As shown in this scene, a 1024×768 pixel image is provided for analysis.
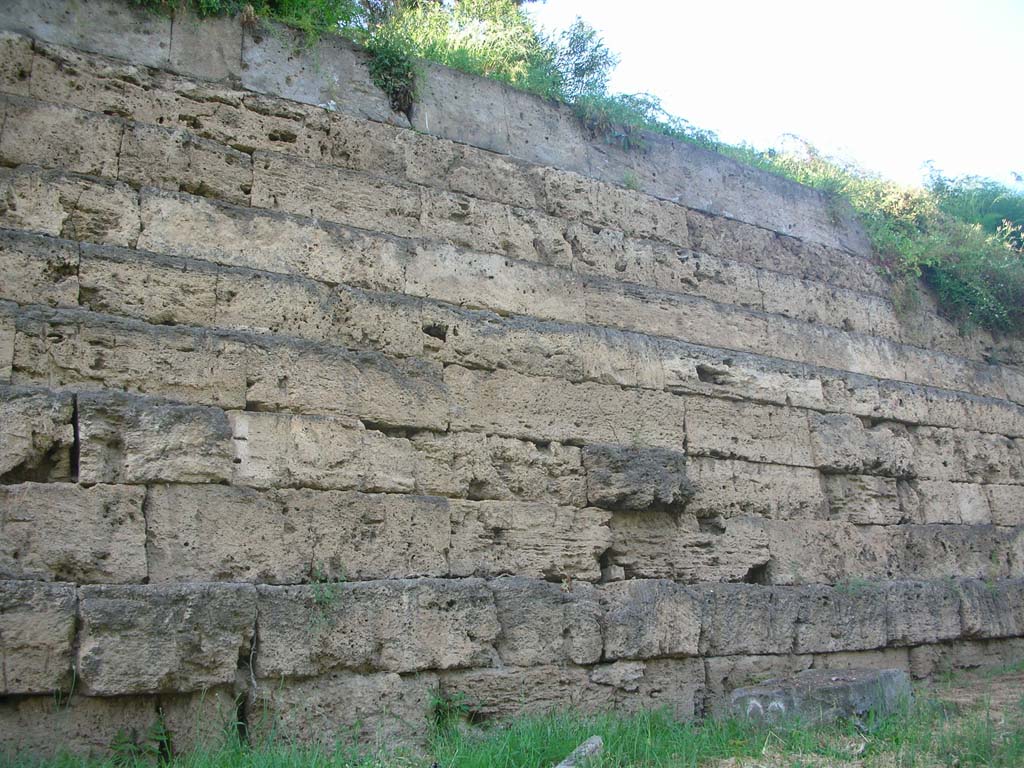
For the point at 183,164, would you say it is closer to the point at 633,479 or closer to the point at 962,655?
the point at 633,479

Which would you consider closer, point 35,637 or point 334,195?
point 35,637

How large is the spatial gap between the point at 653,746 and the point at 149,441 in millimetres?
2882

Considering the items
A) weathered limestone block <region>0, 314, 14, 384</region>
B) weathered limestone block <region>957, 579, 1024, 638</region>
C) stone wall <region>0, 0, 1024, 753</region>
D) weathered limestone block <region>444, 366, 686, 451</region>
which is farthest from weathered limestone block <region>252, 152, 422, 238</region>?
weathered limestone block <region>957, 579, 1024, 638</region>

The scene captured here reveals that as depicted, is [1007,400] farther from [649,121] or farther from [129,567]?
[129,567]

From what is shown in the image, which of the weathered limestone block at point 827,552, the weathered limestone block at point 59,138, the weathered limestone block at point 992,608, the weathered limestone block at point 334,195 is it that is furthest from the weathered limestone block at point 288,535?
the weathered limestone block at point 992,608

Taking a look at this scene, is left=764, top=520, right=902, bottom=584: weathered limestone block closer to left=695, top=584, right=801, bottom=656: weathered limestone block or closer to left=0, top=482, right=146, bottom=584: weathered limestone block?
left=695, top=584, right=801, bottom=656: weathered limestone block

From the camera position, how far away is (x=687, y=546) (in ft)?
20.7

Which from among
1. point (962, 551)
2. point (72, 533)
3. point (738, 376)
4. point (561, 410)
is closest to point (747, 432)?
point (738, 376)

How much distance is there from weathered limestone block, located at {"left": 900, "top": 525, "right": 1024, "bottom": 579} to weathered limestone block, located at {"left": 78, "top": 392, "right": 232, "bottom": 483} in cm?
504

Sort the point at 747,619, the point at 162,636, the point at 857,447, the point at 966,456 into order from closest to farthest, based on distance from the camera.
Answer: the point at 162,636, the point at 747,619, the point at 857,447, the point at 966,456

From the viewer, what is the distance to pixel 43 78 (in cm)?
542

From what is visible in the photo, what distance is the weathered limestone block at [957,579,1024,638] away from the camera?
24.1ft

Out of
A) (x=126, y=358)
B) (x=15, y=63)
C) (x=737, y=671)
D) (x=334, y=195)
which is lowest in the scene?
(x=737, y=671)

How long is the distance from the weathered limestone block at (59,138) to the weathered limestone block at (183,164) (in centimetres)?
8
